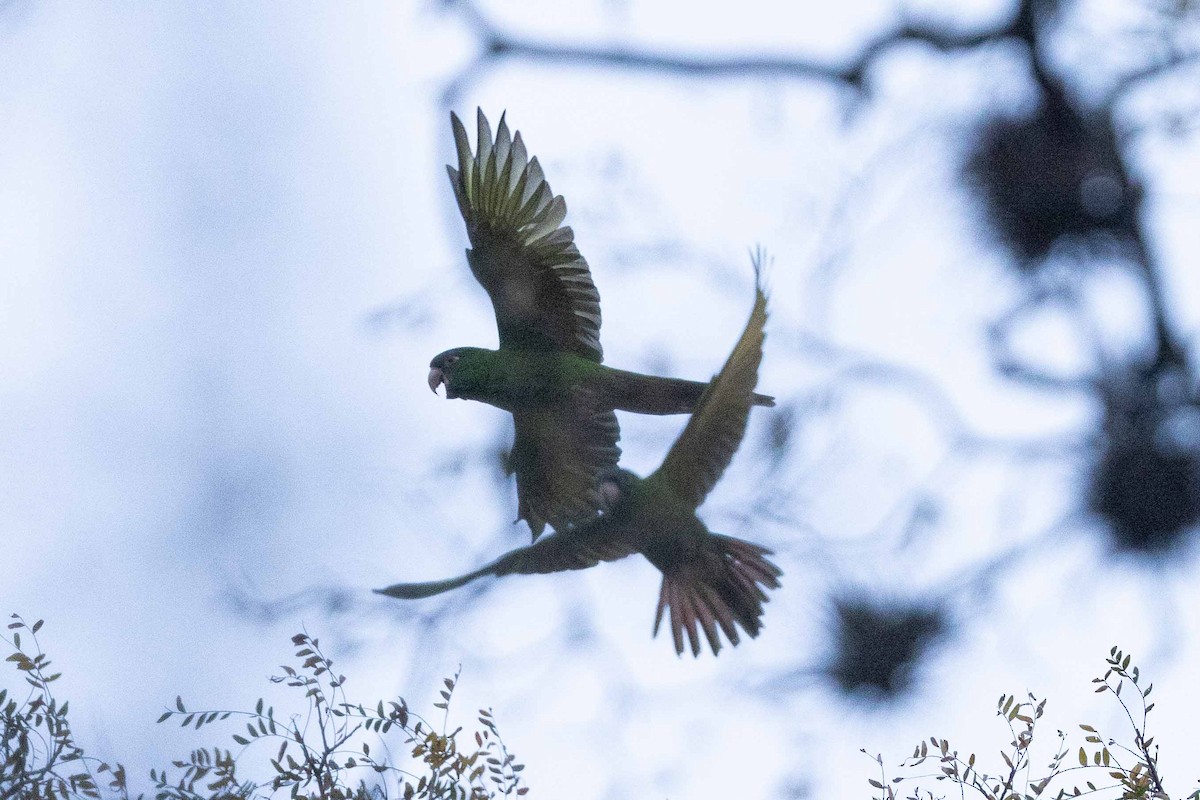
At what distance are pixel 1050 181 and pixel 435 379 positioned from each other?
2.08m

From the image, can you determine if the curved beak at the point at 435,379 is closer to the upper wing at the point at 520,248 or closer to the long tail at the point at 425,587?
the upper wing at the point at 520,248

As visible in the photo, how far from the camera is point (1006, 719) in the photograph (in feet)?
5.40

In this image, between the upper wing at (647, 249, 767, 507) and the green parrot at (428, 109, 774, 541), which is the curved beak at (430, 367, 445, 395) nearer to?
the green parrot at (428, 109, 774, 541)

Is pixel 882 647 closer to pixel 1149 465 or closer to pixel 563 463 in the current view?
pixel 1149 465

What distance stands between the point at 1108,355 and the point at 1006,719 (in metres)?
2.25

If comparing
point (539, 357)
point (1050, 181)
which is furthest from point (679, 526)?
point (1050, 181)

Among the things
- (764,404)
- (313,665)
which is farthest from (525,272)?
(313,665)

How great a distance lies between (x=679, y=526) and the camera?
6.08ft

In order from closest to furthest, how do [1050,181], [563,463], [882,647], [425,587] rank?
[425,587] → [563,463] → [882,647] → [1050,181]

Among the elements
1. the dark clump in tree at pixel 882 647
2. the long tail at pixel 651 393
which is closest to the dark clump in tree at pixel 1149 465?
the dark clump in tree at pixel 882 647

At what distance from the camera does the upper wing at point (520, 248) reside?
6.76 ft

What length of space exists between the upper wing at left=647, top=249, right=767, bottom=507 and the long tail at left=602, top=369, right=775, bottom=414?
0.15 metres

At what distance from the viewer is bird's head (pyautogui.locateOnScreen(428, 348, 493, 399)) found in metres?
1.96

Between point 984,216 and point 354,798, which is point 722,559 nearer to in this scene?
point 354,798
